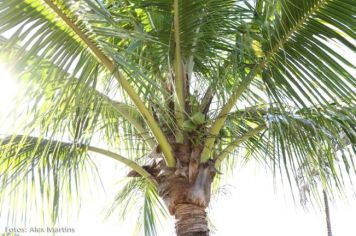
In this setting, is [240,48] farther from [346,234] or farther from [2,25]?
[346,234]

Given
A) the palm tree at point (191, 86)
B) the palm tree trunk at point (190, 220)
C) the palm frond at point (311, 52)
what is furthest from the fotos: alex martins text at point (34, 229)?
the palm frond at point (311, 52)

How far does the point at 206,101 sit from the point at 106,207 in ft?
5.61

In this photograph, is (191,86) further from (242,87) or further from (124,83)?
(124,83)

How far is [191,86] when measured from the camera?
287 cm

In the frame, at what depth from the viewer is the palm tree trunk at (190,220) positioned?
2.50 m

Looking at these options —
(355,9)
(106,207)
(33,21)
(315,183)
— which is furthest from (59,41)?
(106,207)

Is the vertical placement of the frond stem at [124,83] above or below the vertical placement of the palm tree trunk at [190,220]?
above

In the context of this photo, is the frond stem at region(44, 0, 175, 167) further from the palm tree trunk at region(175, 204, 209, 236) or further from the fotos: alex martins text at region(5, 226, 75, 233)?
the fotos: alex martins text at region(5, 226, 75, 233)

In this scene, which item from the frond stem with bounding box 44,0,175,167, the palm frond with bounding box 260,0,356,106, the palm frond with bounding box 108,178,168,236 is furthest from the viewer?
the palm frond with bounding box 108,178,168,236

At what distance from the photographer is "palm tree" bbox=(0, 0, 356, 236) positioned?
2.05 m

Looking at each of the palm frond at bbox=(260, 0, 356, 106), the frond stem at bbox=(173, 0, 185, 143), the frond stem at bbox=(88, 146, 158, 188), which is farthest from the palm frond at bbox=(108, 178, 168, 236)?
the palm frond at bbox=(260, 0, 356, 106)

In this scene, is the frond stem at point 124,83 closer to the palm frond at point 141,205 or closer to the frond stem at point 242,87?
the frond stem at point 242,87

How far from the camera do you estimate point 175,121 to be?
2.73 m

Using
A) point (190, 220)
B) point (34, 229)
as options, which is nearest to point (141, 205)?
point (34, 229)
